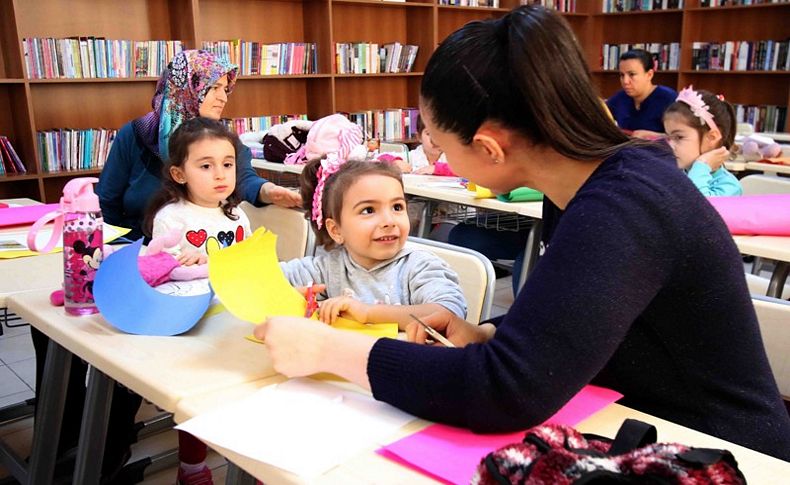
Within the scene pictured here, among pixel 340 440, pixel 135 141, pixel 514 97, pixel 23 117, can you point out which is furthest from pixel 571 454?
pixel 23 117

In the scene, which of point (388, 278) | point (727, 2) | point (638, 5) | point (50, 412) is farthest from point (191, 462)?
point (638, 5)

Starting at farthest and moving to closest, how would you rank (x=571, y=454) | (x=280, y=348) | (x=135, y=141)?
(x=135, y=141), (x=280, y=348), (x=571, y=454)

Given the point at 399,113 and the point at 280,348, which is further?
the point at 399,113

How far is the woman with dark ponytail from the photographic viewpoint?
81 cm

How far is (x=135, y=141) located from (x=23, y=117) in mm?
2249

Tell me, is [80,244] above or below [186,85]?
below

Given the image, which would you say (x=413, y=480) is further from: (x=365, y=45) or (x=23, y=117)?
(x=365, y=45)

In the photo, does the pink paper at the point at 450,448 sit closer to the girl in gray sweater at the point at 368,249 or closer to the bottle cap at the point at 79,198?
the girl in gray sweater at the point at 368,249

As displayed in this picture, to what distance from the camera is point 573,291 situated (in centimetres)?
79

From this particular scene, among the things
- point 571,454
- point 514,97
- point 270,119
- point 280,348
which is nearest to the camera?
point 571,454

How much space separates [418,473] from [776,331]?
0.80m

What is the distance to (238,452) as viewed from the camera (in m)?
0.83

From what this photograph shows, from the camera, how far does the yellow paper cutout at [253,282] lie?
3.83ft

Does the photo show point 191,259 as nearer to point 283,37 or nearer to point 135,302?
point 135,302
